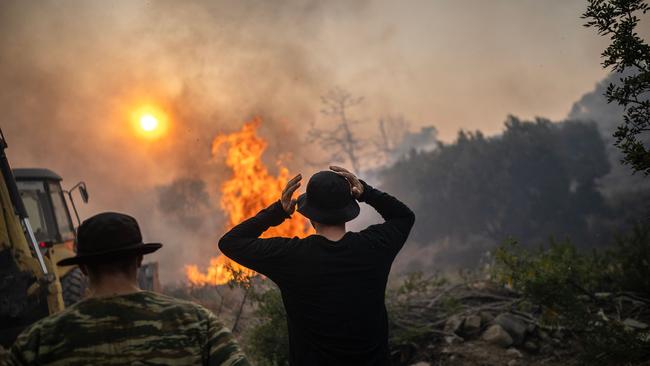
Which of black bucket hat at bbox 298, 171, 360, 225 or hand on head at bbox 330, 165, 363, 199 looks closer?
black bucket hat at bbox 298, 171, 360, 225

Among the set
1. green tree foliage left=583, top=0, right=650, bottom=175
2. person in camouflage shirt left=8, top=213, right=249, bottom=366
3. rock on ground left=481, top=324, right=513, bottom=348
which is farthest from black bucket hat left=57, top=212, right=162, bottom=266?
rock on ground left=481, top=324, right=513, bottom=348

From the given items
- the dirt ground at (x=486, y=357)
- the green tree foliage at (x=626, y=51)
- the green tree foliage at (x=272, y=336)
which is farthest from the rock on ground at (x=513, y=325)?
the green tree foliage at (x=626, y=51)

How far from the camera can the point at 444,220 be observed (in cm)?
2591

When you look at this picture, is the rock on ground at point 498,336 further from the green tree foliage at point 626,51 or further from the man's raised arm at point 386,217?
the man's raised arm at point 386,217

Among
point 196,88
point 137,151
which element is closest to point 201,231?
point 137,151

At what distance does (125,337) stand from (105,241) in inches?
15.2

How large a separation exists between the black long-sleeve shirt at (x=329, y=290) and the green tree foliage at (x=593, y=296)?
3298 mm

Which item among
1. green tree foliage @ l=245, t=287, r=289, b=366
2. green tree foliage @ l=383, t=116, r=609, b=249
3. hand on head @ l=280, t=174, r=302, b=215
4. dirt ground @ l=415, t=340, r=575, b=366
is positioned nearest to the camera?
hand on head @ l=280, t=174, r=302, b=215

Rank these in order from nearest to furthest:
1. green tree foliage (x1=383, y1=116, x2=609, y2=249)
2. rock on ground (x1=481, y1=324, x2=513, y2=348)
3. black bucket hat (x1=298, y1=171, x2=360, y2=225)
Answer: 1. black bucket hat (x1=298, y1=171, x2=360, y2=225)
2. rock on ground (x1=481, y1=324, x2=513, y2=348)
3. green tree foliage (x1=383, y1=116, x2=609, y2=249)

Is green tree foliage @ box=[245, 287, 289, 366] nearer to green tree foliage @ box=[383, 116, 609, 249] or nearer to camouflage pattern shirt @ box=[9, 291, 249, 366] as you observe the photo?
camouflage pattern shirt @ box=[9, 291, 249, 366]

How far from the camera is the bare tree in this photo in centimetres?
3275

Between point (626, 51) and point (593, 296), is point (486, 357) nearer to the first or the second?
point (593, 296)

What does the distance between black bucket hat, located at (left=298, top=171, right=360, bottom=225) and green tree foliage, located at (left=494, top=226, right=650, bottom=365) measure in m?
3.61

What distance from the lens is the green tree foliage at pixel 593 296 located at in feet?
14.4
